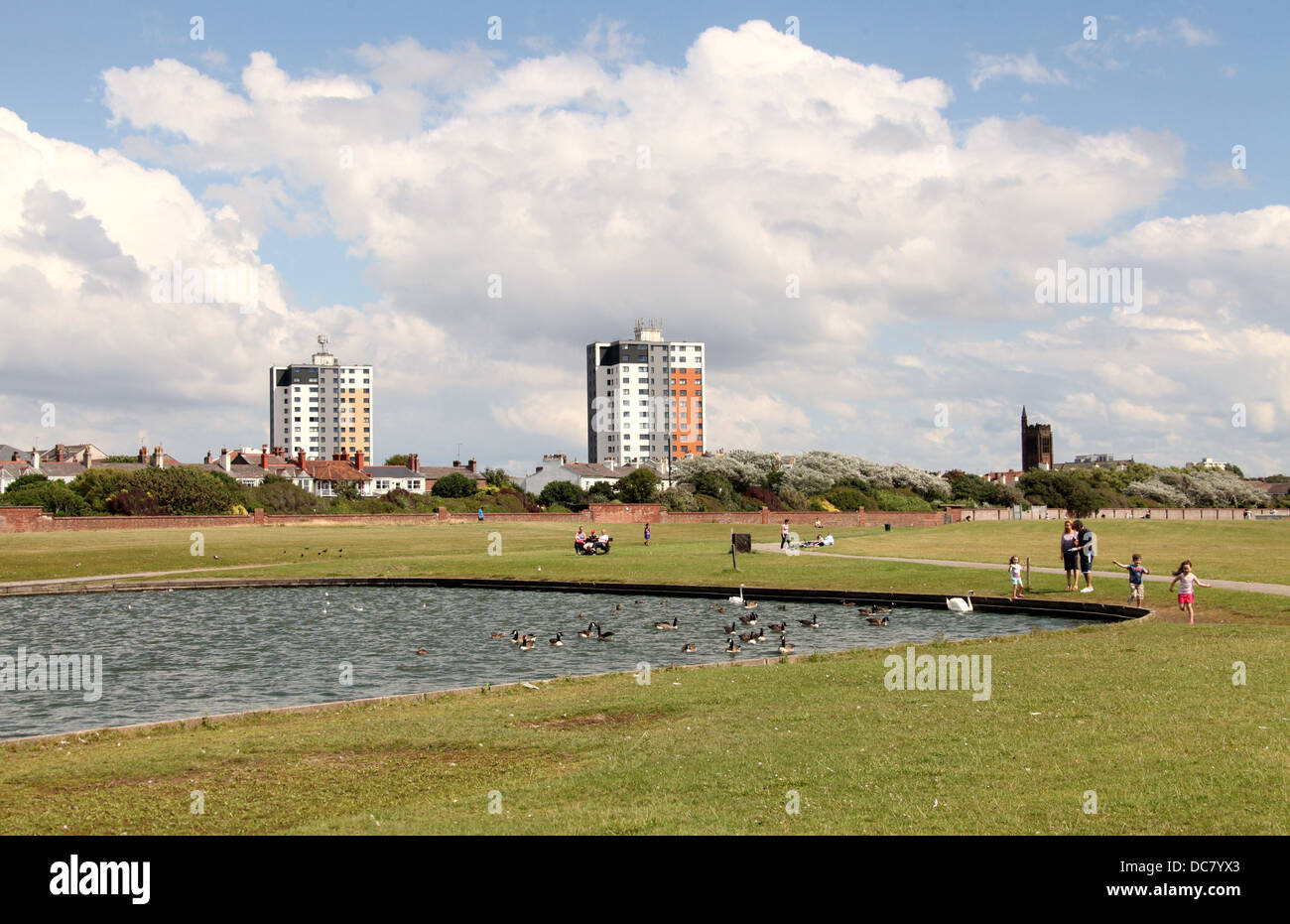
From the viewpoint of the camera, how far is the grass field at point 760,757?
9.05m

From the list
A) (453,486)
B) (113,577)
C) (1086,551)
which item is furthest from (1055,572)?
(453,486)

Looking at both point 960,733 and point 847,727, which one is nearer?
point 960,733

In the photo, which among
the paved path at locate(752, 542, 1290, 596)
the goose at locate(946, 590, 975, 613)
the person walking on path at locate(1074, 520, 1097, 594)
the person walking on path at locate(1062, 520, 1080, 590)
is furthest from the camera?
the person walking on path at locate(1062, 520, 1080, 590)

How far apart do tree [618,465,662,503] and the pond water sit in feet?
220

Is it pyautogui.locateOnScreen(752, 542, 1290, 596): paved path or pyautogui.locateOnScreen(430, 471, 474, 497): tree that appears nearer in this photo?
pyautogui.locateOnScreen(752, 542, 1290, 596): paved path

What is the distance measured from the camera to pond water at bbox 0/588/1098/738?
20234mm

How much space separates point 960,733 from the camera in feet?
39.4

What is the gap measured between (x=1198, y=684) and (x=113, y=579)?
136 ft

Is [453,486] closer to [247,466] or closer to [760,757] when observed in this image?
[247,466]

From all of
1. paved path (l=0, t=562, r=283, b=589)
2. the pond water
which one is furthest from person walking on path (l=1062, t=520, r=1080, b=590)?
paved path (l=0, t=562, r=283, b=589)

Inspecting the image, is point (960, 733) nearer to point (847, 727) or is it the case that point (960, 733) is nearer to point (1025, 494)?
point (847, 727)

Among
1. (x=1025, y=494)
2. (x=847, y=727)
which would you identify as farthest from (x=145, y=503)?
(x=1025, y=494)

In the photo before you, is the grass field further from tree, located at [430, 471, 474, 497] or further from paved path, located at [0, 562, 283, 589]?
tree, located at [430, 471, 474, 497]

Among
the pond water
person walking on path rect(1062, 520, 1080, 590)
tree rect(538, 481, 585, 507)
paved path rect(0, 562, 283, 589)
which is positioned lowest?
the pond water
